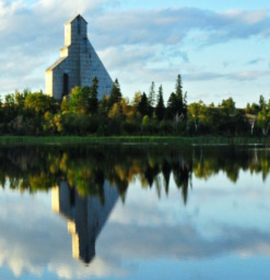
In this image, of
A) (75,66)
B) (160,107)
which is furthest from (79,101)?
(160,107)

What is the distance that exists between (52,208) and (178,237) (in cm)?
462

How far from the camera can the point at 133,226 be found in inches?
496

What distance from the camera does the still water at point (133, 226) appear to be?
9352mm

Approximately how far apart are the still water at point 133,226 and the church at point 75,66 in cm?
5720

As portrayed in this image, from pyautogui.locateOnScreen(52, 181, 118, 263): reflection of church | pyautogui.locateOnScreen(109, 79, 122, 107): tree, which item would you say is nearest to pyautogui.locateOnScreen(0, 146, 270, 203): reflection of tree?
pyautogui.locateOnScreen(52, 181, 118, 263): reflection of church

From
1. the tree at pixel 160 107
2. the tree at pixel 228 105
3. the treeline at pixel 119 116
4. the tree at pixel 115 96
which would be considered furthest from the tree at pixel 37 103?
the tree at pixel 228 105

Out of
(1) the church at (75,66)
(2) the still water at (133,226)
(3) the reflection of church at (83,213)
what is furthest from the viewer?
(1) the church at (75,66)

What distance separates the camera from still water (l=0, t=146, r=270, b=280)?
9.35 meters

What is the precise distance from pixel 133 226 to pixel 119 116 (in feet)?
183

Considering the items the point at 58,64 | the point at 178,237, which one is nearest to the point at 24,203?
the point at 178,237

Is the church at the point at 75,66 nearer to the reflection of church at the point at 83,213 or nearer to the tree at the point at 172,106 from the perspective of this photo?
the tree at the point at 172,106

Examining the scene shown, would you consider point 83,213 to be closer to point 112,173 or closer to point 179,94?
point 112,173

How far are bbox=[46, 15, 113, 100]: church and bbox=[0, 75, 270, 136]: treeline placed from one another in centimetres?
236

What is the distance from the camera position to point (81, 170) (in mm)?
24828
